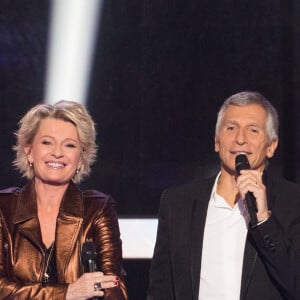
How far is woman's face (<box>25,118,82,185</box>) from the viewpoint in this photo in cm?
286

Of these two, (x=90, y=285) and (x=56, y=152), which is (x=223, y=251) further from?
(x=56, y=152)

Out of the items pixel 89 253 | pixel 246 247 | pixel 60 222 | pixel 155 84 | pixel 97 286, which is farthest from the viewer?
pixel 155 84

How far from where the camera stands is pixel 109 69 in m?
3.56

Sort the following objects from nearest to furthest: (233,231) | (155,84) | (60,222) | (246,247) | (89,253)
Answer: (89,253), (246,247), (233,231), (60,222), (155,84)

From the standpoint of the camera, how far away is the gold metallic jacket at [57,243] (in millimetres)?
2734

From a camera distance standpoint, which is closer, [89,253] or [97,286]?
[89,253]

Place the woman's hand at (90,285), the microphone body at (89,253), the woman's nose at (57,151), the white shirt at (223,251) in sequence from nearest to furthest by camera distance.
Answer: the microphone body at (89,253)
the woman's hand at (90,285)
the white shirt at (223,251)
the woman's nose at (57,151)

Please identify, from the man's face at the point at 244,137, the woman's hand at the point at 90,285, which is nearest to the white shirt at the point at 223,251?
the man's face at the point at 244,137

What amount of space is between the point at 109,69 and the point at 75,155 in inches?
31.8

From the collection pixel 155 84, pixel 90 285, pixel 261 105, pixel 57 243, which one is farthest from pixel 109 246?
pixel 155 84

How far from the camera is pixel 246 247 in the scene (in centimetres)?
260

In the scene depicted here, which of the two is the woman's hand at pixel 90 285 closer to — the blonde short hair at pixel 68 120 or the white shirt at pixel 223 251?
the white shirt at pixel 223 251

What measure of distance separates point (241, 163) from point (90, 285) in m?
0.69

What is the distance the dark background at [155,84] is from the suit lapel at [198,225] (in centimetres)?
69
